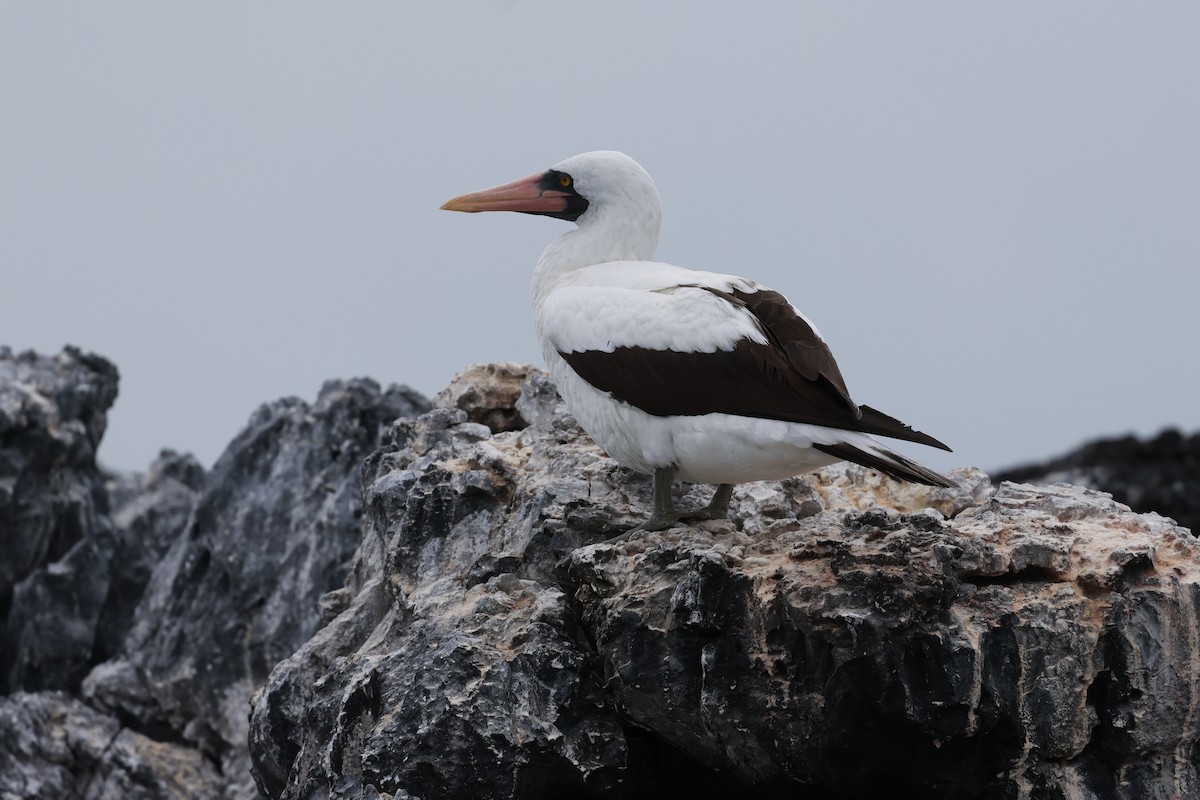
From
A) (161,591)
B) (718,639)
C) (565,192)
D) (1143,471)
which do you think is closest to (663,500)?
(718,639)

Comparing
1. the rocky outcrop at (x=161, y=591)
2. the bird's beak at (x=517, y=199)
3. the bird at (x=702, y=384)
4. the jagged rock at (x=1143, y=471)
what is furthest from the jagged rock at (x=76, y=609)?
the jagged rock at (x=1143, y=471)

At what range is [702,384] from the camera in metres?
7.56

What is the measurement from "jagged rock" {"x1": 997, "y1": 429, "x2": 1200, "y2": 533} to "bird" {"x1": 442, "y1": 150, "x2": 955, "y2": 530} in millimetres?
19613

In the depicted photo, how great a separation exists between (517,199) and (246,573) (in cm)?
632

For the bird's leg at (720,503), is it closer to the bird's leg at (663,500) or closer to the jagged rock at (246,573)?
the bird's leg at (663,500)

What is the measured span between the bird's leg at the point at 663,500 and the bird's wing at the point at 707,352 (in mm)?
435

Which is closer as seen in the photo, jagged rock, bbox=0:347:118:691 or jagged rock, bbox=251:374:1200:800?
jagged rock, bbox=251:374:1200:800

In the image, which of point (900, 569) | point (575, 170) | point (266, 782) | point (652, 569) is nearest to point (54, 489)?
point (266, 782)

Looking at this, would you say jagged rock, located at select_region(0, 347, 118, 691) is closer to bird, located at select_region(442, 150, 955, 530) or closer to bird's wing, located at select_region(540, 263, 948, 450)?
bird, located at select_region(442, 150, 955, 530)

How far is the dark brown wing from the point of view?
721 centimetres

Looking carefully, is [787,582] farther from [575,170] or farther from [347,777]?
[575,170]

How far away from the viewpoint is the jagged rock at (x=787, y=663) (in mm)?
6461

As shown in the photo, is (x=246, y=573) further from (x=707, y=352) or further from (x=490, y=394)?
(x=707, y=352)

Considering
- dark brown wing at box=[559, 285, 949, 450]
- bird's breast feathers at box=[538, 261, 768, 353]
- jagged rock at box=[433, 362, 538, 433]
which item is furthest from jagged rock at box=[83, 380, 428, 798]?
dark brown wing at box=[559, 285, 949, 450]
